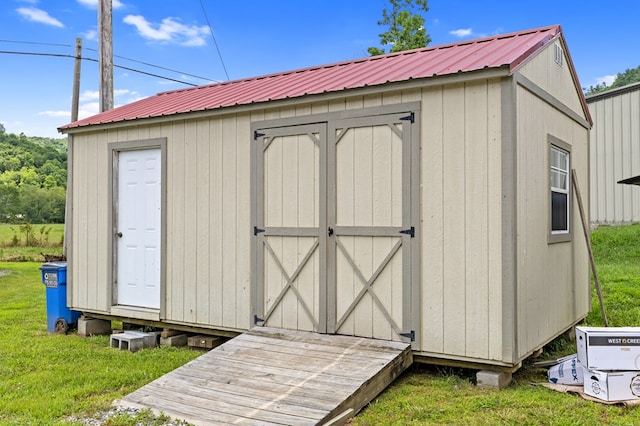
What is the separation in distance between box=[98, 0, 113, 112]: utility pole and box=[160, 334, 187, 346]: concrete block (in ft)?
17.2

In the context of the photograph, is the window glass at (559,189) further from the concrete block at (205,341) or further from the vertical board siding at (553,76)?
the concrete block at (205,341)

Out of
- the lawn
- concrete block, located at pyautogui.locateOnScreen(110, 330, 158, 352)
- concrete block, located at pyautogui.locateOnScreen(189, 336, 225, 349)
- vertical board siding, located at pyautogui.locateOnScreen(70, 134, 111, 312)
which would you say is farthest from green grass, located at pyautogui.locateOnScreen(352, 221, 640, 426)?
vertical board siding, located at pyautogui.locateOnScreen(70, 134, 111, 312)

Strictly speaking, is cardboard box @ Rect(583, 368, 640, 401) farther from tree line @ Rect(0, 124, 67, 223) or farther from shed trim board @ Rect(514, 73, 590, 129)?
tree line @ Rect(0, 124, 67, 223)

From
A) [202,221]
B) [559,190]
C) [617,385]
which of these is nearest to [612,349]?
[617,385]

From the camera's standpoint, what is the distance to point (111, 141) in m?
7.05

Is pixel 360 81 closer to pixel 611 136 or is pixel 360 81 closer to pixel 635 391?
pixel 635 391

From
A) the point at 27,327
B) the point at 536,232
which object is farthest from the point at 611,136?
the point at 27,327

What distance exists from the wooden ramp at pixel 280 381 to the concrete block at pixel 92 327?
278 centimetres

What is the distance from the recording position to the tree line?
24.5m

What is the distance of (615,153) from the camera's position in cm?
1507

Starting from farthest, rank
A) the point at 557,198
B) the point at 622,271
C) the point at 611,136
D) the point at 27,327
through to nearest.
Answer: the point at 611,136
the point at 622,271
the point at 27,327
the point at 557,198

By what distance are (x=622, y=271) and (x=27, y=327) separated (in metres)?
9.63

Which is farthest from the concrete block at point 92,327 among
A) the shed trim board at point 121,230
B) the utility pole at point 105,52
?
the utility pole at point 105,52

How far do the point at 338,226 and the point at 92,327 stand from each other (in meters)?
3.83
